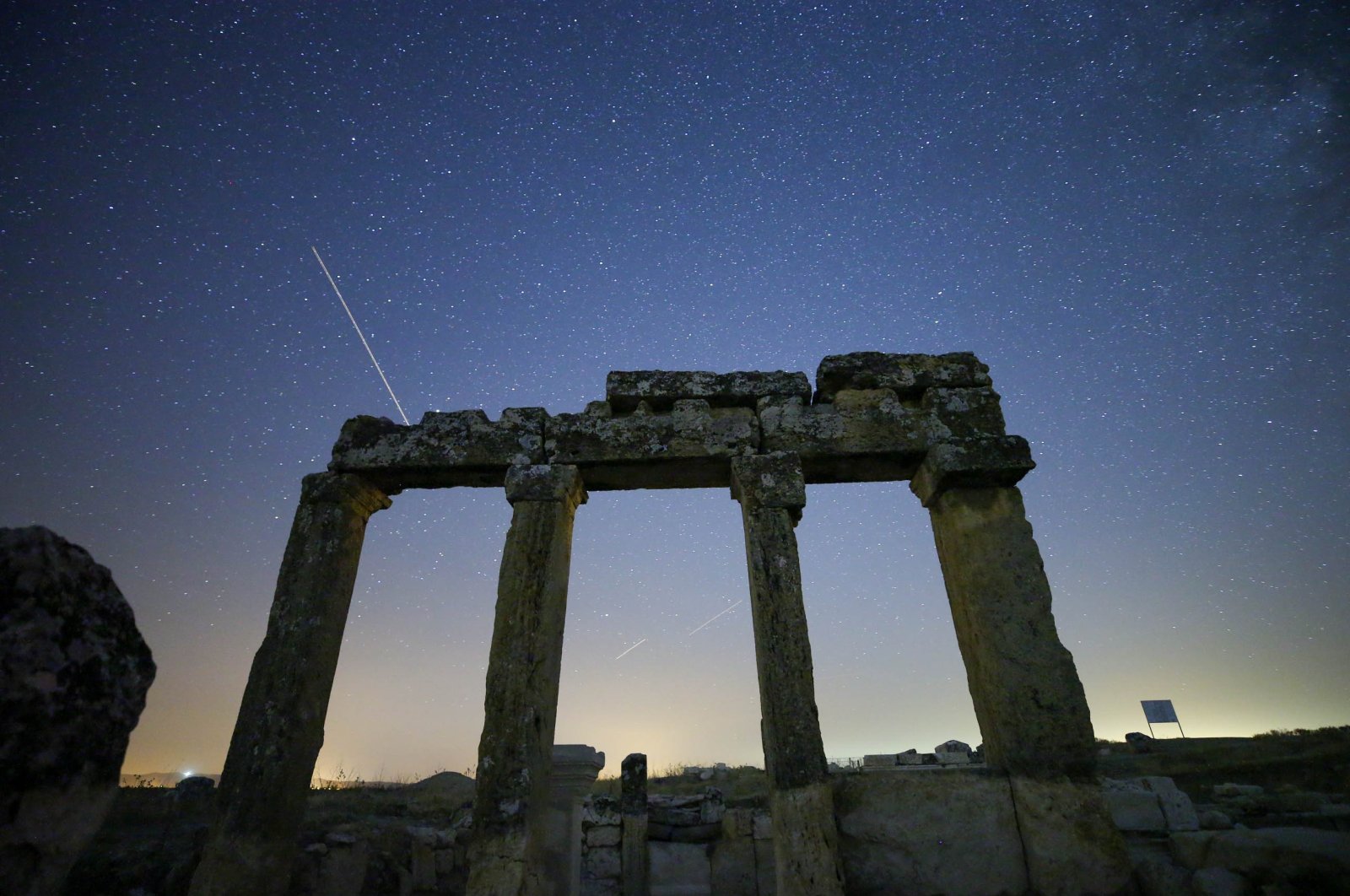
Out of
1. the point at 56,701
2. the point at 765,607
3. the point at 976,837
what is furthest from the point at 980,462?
the point at 56,701

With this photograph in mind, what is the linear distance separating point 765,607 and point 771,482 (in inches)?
44.1

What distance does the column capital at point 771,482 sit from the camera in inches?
213

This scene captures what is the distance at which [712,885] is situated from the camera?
30.1 feet

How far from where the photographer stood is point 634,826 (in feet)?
30.6

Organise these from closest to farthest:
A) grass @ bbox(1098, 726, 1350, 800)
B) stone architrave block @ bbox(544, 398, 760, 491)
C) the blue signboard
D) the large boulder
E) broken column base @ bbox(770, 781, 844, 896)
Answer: the large boulder → broken column base @ bbox(770, 781, 844, 896) → stone architrave block @ bbox(544, 398, 760, 491) → grass @ bbox(1098, 726, 1350, 800) → the blue signboard

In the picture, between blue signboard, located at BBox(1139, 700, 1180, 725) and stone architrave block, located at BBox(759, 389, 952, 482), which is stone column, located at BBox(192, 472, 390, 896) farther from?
blue signboard, located at BBox(1139, 700, 1180, 725)

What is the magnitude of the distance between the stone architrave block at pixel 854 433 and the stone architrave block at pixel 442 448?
2.35 m

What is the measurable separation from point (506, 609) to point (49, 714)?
3.98 metres

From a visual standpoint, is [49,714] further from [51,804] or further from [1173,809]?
[1173,809]

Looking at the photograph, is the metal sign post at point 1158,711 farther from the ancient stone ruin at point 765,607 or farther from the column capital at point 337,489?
the column capital at point 337,489

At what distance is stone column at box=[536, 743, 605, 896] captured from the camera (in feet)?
24.7

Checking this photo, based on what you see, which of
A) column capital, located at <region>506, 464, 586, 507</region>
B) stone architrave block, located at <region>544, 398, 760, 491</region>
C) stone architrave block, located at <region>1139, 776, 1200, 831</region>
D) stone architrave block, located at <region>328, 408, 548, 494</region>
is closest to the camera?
column capital, located at <region>506, 464, 586, 507</region>

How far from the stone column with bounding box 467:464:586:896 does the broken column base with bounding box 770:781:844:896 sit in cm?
177

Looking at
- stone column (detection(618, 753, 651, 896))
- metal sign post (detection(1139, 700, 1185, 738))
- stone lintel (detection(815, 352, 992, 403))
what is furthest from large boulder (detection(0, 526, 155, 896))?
metal sign post (detection(1139, 700, 1185, 738))
